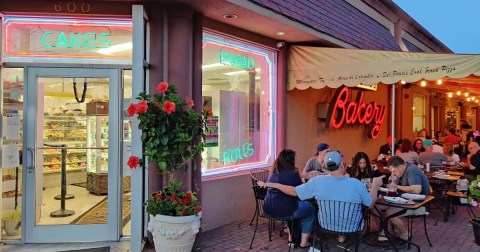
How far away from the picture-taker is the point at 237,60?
281 inches

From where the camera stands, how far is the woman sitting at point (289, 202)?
5309mm

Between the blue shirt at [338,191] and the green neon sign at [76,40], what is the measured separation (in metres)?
3.41

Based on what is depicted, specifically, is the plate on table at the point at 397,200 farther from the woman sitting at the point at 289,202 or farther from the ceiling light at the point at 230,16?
the ceiling light at the point at 230,16

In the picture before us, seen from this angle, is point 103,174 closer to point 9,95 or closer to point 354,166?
point 9,95

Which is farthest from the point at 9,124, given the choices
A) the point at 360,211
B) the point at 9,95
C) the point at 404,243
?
the point at 404,243

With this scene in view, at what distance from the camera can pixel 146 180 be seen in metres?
5.56

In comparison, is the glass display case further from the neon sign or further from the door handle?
the neon sign

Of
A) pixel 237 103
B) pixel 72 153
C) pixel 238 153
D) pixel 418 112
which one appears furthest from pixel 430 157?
pixel 418 112

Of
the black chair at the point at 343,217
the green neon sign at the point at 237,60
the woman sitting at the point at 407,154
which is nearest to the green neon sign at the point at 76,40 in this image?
the green neon sign at the point at 237,60

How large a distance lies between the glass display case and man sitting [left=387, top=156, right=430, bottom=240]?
160 inches

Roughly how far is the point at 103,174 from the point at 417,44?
44.9 feet

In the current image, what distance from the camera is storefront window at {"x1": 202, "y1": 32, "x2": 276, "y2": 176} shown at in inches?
260

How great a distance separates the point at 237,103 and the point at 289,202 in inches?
98.5

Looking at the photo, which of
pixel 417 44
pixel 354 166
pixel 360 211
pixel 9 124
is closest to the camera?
pixel 360 211
